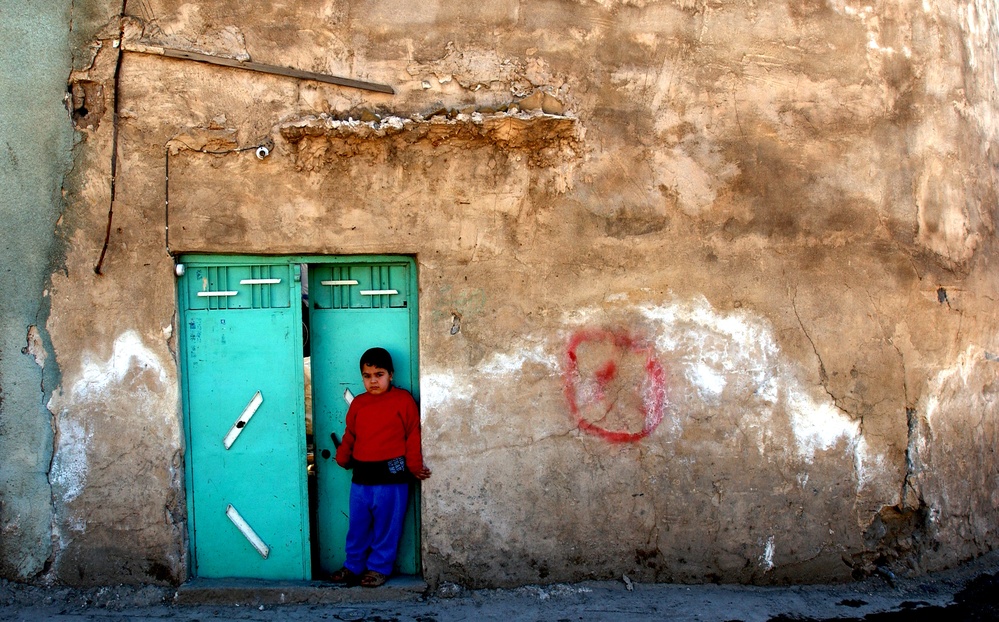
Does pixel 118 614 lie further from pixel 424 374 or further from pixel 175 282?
pixel 424 374

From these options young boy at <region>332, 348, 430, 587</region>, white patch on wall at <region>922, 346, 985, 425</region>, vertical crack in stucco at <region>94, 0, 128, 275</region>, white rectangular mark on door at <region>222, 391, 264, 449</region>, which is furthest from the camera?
white patch on wall at <region>922, 346, 985, 425</region>

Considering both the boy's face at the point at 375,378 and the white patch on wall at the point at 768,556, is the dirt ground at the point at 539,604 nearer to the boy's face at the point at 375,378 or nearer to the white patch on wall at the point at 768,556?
the white patch on wall at the point at 768,556

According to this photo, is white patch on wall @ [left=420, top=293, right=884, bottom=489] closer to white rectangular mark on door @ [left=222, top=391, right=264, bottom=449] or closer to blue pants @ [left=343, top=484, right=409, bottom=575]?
blue pants @ [left=343, top=484, right=409, bottom=575]

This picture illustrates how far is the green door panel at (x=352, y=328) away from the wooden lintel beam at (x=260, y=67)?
104cm

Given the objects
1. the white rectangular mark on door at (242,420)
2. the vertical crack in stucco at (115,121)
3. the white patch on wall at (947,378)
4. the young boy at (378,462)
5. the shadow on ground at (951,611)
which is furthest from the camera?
the white patch on wall at (947,378)

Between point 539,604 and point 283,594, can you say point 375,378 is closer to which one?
point 283,594

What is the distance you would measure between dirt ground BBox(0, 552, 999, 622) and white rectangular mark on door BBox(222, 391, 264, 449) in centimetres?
88

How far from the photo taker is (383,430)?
427 cm

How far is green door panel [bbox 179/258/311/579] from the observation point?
4348mm

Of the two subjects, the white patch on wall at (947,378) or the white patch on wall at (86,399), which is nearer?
the white patch on wall at (86,399)

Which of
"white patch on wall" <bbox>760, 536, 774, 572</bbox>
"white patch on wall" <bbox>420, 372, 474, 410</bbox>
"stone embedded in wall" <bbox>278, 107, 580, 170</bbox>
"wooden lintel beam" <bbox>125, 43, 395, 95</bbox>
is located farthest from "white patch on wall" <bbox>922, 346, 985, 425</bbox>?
"wooden lintel beam" <bbox>125, 43, 395, 95</bbox>

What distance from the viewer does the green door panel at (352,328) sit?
4.44 m

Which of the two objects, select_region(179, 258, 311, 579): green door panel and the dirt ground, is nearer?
the dirt ground

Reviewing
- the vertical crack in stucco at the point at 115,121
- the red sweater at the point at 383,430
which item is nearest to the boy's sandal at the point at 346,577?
the red sweater at the point at 383,430
